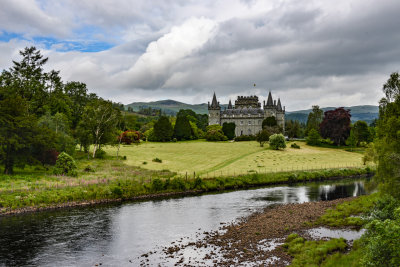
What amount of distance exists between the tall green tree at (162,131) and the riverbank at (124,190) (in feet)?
193

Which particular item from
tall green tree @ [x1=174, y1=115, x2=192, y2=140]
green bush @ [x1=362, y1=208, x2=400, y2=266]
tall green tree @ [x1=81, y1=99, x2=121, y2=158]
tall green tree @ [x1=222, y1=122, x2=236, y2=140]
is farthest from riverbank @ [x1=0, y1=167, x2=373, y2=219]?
tall green tree @ [x1=222, y1=122, x2=236, y2=140]

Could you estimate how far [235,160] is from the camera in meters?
65.0

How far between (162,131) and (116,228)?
79.2 metres

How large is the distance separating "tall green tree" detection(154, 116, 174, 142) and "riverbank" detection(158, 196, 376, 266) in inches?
2945

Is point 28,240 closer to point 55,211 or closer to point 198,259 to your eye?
point 55,211

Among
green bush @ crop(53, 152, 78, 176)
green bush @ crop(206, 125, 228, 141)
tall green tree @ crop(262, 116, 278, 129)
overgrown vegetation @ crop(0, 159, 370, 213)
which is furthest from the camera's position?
tall green tree @ crop(262, 116, 278, 129)

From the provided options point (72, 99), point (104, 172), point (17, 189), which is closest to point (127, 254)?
point (17, 189)

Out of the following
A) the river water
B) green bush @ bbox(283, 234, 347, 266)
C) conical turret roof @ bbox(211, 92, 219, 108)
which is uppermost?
conical turret roof @ bbox(211, 92, 219, 108)

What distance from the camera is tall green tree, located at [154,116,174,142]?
103250 mm

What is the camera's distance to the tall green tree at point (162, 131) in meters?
103

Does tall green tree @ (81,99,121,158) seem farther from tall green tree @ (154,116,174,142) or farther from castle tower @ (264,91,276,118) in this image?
castle tower @ (264,91,276,118)

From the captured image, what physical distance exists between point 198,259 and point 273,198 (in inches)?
787

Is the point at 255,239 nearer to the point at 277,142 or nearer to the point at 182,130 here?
the point at 277,142

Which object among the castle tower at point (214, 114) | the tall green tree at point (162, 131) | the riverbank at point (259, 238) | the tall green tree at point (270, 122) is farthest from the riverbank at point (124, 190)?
the castle tower at point (214, 114)
